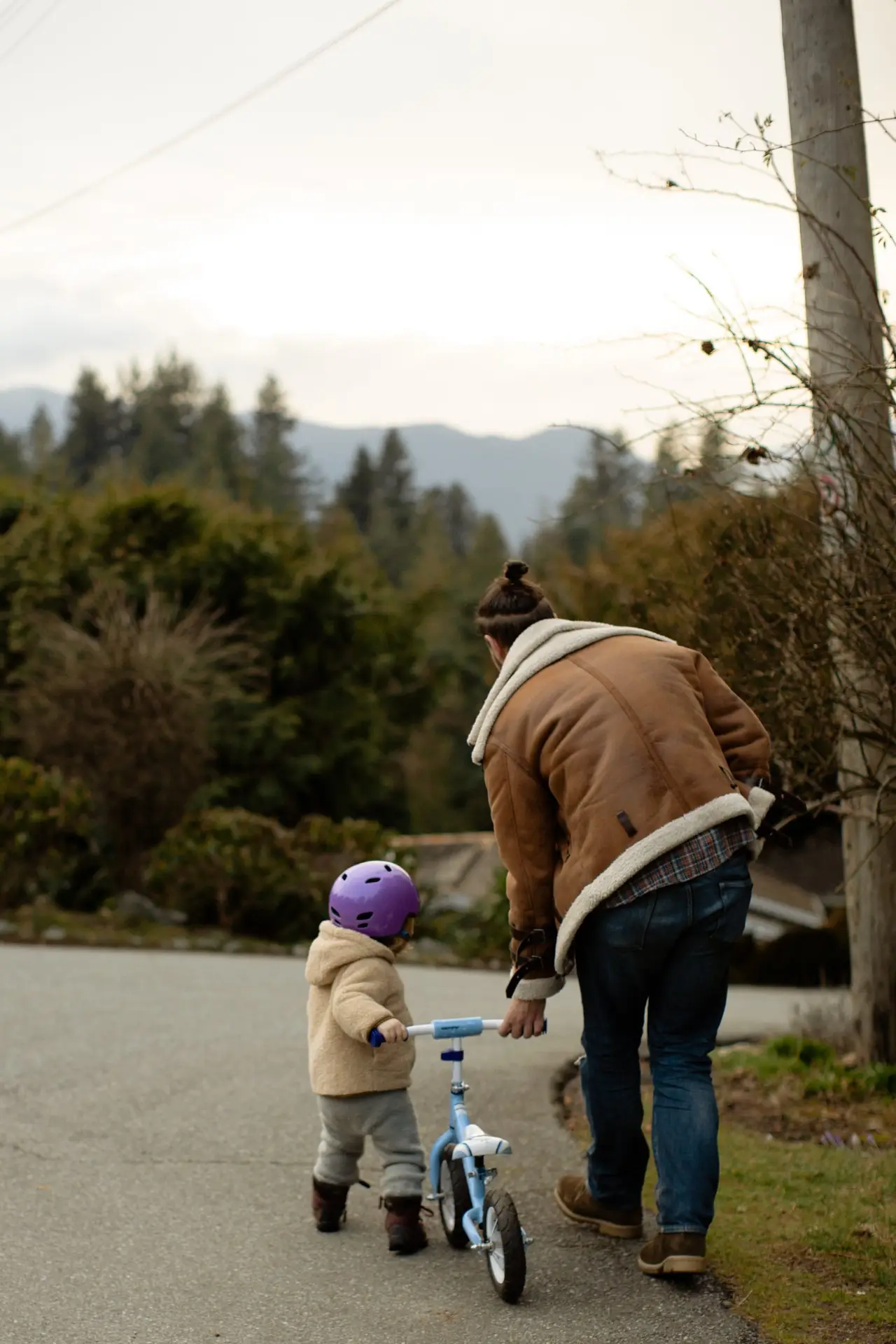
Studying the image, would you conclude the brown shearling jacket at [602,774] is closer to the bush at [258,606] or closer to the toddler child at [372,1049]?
→ the toddler child at [372,1049]

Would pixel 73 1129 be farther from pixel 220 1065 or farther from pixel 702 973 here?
pixel 702 973

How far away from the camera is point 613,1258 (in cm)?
448

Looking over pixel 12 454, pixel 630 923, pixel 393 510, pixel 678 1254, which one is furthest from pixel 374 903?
pixel 393 510

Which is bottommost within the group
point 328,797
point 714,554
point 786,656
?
point 328,797

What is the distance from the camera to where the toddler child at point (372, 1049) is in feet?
15.2

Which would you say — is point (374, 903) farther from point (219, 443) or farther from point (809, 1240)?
point (219, 443)

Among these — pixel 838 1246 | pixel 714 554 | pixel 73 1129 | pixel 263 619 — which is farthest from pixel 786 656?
pixel 263 619

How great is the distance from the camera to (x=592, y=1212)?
15.5 ft

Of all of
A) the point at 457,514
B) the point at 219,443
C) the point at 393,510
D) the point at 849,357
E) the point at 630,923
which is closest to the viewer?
the point at 630,923

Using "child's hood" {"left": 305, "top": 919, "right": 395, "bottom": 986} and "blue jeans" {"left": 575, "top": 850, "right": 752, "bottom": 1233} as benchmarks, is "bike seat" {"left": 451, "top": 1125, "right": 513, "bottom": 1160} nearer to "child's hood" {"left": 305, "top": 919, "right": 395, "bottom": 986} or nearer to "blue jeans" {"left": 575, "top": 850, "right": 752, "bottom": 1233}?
"blue jeans" {"left": 575, "top": 850, "right": 752, "bottom": 1233}

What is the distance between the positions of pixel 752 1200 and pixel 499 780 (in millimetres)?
1742

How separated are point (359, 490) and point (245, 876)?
86.4 metres

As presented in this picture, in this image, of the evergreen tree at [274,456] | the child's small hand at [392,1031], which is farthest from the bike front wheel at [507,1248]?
the evergreen tree at [274,456]

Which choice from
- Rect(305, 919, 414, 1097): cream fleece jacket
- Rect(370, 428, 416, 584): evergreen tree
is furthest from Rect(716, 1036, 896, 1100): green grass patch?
Answer: Rect(370, 428, 416, 584): evergreen tree
